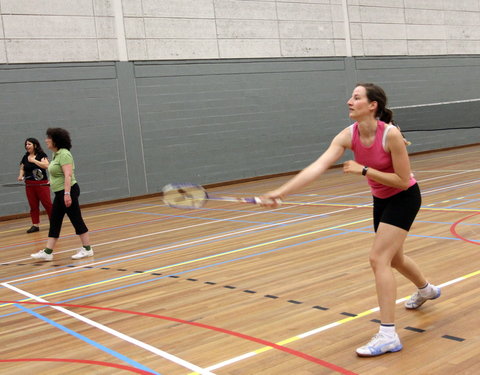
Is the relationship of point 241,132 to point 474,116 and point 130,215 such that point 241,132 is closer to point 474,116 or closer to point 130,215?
point 130,215

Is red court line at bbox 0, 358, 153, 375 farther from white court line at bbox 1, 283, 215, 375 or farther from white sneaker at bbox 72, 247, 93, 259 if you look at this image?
white sneaker at bbox 72, 247, 93, 259

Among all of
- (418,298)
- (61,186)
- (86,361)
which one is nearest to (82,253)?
(61,186)

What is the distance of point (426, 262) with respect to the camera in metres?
5.50

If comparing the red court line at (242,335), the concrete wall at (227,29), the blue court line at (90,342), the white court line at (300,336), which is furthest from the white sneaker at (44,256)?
the concrete wall at (227,29)

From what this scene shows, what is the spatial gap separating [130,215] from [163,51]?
4756 millimetres

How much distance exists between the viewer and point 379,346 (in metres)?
3.40

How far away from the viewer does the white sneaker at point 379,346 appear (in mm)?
3395

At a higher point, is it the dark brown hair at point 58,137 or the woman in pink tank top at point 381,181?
the dark brown hair at point 58,137

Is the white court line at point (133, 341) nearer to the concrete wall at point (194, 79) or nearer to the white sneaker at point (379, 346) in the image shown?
the white sneaker at point (379, 346)

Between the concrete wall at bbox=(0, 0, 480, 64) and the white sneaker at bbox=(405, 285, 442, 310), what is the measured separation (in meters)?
10.6

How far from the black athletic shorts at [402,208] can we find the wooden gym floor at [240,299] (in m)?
0.73

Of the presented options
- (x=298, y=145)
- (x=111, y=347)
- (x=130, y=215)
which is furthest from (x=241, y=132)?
(x=111, y=347)

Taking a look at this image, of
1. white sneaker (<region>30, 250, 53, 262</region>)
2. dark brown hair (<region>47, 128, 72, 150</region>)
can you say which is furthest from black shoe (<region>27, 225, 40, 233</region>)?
dark brown hair (<region>47, 128, 72, 150</region>)

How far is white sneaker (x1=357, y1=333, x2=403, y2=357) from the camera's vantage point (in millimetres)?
3395
